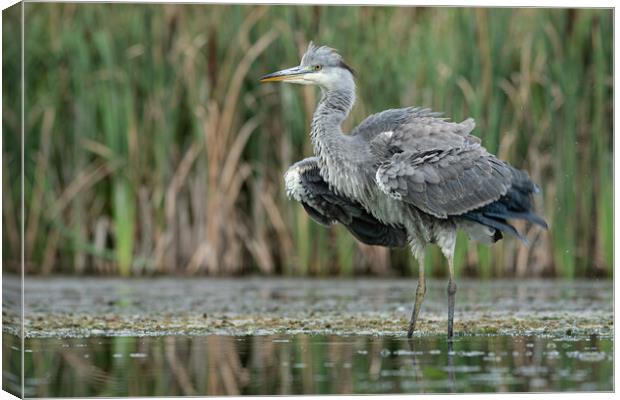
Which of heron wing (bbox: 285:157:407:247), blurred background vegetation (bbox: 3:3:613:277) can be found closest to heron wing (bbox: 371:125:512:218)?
heron wing (bbox: 285:157:407:247)

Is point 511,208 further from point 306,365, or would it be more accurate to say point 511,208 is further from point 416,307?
point 306,365

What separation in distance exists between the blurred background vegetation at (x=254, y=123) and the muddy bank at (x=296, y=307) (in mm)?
183

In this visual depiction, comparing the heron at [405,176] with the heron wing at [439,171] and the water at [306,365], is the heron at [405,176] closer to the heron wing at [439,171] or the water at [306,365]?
the heron wing at [439,171]

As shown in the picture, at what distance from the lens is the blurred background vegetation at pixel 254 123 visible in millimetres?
10891

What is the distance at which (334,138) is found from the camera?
32.0 ft

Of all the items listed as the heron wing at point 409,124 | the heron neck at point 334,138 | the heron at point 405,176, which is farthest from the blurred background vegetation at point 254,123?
the heron neck at point 334,138

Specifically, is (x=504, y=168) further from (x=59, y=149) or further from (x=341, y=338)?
(x=59, y=149)

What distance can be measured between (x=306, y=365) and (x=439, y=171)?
1.96 metres

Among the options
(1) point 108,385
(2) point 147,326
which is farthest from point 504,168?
(1) point 108,385

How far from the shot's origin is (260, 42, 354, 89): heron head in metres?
9.71

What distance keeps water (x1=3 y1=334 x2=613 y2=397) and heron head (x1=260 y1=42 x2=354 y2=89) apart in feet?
5.74

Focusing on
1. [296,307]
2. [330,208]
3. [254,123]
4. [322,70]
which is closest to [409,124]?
[322,70]

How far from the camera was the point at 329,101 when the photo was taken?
982 cm

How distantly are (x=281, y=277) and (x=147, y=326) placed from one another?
315cm
